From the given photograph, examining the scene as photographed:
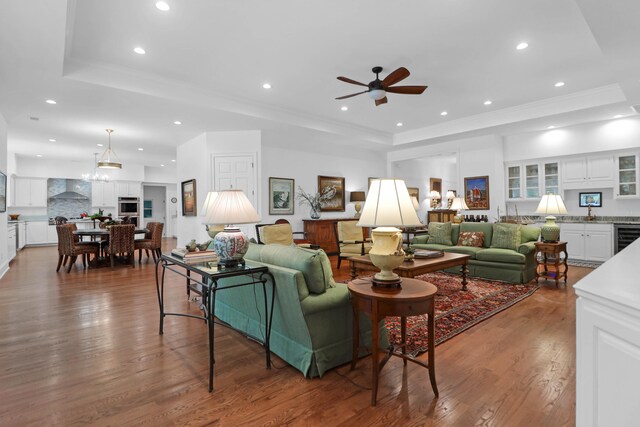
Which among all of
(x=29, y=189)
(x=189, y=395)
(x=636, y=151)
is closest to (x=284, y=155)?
(x=189, y=395)

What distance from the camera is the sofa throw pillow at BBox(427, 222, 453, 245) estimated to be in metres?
5.90

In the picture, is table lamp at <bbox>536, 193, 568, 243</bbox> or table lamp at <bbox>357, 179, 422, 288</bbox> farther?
table lamp at <bbox>536, 193, 568, 243</bbox>

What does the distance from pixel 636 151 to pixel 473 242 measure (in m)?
3.72

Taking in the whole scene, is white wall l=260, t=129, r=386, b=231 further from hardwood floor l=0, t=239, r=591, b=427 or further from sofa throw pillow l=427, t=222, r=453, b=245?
hardwood floor l=0, t=239, r=591, b=427

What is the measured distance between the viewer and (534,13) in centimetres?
321

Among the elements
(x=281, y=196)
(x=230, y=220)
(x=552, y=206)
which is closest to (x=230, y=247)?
(x=230, y=220)

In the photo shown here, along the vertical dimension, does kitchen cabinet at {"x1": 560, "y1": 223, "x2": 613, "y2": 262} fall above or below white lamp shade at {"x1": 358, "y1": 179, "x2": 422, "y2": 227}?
below

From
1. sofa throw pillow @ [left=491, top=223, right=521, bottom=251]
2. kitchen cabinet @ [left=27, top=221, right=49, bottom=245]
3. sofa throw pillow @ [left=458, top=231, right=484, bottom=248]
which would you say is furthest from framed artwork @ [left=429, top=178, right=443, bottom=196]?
kitchen cabinet @ [left=27, top=221, right=49, bottom=245]

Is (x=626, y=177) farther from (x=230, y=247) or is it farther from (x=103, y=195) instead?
(x=103, y=195)

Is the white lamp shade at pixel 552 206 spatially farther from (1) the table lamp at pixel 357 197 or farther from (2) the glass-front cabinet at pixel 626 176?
(1) the table lamp at pixel 357 197

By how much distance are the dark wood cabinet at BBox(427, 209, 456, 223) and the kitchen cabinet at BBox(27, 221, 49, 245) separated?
11898 millimetres

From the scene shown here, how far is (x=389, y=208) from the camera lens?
2.06m

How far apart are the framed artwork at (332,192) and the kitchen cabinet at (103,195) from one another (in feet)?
25.0

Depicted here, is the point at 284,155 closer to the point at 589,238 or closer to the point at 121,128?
the point at 121,128
